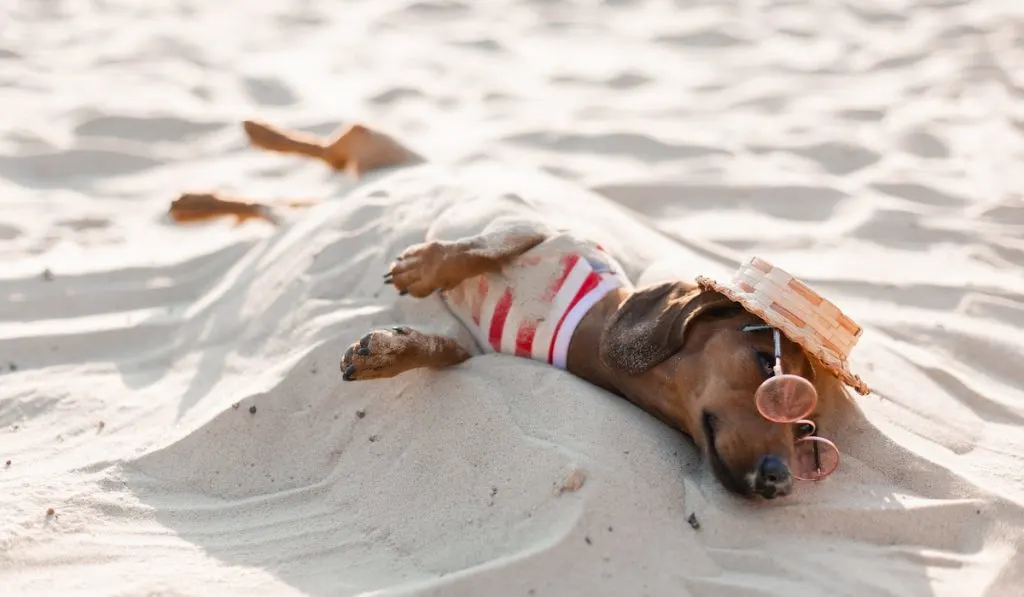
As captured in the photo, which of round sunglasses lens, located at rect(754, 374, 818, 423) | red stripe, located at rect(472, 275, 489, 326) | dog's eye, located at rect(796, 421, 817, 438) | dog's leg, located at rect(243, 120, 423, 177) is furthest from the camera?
dog's leg, located at rect(243, 120, 423, 177)

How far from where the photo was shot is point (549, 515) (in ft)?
8.59

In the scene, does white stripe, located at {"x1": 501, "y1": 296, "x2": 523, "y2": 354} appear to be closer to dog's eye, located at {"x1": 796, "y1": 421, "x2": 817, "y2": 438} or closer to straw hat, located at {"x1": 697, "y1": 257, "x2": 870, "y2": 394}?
straw hat, located at {"x1": 697, "y1": 257, "x2": 870, "y2": 394}

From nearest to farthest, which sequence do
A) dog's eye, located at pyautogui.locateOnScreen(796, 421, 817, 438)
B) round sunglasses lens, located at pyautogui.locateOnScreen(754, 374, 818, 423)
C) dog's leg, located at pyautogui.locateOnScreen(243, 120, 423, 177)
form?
1. round sunglasses lens, located at pyautogui.locateOnScreen(754, 374, 818, 423)
2. dog's eye, located at pyautogui.locateOnScreen(796, 421, 817, 438)
3. dog's leg, located at pyautogui.locateOnScreen(243, 120, 423, 177)

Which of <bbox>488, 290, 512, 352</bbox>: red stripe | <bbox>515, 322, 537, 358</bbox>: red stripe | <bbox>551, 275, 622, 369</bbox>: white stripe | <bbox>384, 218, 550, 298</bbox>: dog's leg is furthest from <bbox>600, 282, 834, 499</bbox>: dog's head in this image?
<bbox>384, 218, 550, 298</bbox>: dog's leg

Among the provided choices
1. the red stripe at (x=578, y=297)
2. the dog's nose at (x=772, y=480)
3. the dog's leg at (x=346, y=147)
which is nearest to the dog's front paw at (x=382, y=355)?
the red stripe at (x=578, y=297)

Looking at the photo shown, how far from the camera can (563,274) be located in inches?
134

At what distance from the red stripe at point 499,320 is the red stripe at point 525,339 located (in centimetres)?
8

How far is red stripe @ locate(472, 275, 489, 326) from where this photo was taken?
3.50 m

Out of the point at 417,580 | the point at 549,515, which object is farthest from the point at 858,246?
the point at 417,580

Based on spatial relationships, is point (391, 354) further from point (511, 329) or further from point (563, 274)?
point (563, 274)

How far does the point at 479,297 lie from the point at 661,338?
791 mm

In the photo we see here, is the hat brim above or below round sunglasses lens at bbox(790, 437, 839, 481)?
above

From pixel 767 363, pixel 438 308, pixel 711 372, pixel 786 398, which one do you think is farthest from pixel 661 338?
pixel 438 308

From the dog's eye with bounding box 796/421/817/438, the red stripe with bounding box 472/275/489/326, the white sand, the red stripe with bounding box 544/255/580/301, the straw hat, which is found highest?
the straw hat
